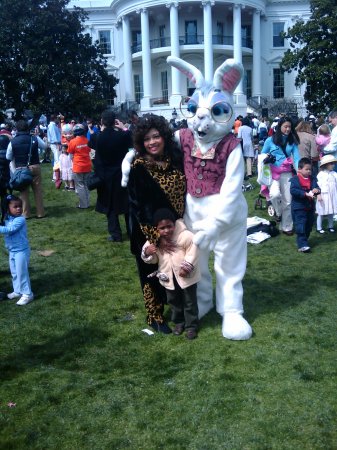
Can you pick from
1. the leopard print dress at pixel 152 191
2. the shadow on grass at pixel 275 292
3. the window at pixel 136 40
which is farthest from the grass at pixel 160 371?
the window at pixel 136 40

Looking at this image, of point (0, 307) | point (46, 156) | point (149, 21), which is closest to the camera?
point (0, 307)

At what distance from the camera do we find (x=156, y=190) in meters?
4.37

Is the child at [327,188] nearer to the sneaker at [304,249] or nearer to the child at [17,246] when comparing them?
the sneaker at [304,249]

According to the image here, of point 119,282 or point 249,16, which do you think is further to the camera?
point 249,16

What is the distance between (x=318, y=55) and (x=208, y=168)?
2200cm

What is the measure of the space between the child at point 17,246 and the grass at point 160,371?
0.56 feet

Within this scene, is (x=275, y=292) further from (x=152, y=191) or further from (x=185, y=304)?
(x=152, y=191)

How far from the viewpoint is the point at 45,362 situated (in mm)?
4281

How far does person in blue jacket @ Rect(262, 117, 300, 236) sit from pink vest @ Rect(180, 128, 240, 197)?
149 inches

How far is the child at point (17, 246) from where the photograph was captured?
5.28 meters

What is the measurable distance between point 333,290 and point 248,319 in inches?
52.6

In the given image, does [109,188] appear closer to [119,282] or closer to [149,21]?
[119,282]

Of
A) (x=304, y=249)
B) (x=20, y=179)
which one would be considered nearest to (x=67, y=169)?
(x=20, y=179)

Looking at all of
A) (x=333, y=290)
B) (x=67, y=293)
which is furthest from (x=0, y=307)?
(x=333, y=290)
